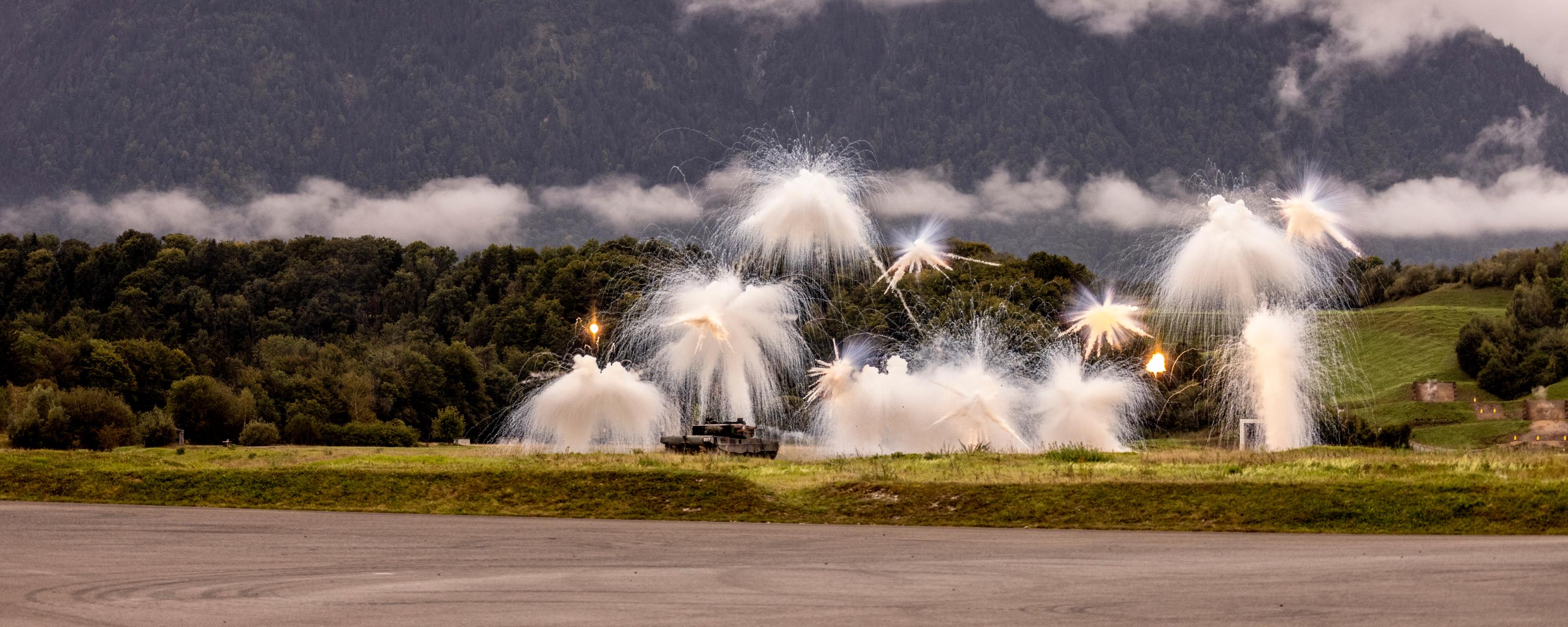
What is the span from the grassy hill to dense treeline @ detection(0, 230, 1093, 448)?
30.7 metres

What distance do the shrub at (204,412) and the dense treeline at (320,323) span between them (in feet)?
0.40

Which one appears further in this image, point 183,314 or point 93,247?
point 93,247

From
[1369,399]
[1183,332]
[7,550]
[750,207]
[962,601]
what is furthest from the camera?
[1183,332]

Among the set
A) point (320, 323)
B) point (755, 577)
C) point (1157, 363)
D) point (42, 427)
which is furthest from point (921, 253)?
point (320, 323)

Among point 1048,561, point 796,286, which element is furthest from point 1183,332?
point 1048,561

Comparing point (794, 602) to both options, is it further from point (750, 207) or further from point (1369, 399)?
point (1369, 399)

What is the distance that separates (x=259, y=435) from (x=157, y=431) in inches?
208

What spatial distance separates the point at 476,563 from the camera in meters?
24.8

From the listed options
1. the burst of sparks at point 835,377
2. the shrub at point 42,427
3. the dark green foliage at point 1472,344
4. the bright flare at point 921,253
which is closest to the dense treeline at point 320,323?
the shrub at point 42,427

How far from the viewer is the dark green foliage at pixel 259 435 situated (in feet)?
270

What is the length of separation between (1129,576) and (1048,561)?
7.88 feet

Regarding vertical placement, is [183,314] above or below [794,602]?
above

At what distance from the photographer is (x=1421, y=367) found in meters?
162

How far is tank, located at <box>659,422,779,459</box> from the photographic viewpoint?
194ft
